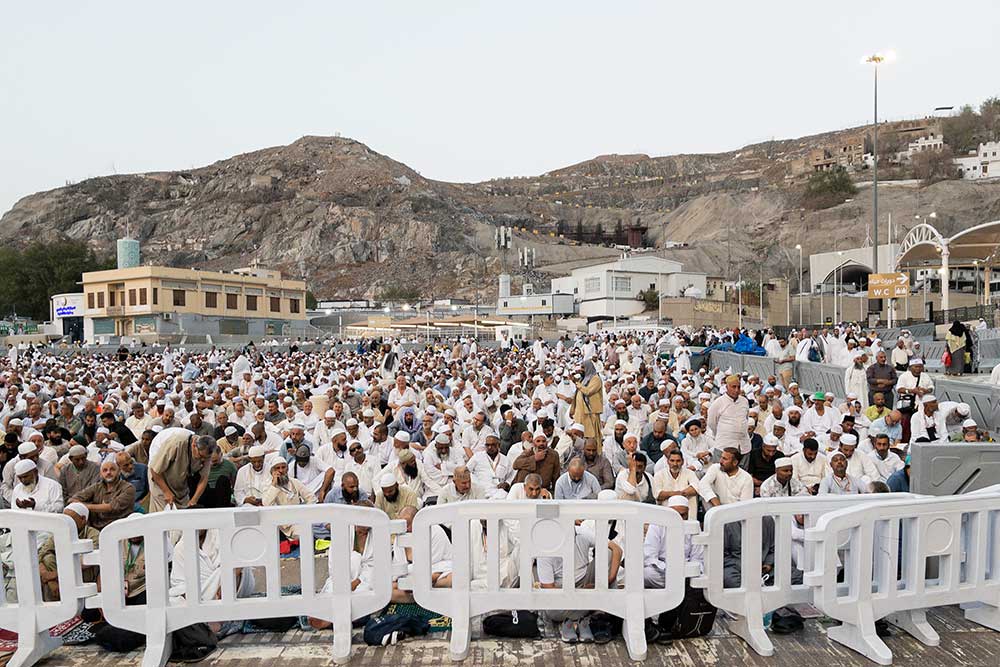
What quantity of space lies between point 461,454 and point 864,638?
4615mm

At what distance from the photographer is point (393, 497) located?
5.39 m

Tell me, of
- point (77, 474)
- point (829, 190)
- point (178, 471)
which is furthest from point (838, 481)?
point (829, 190)

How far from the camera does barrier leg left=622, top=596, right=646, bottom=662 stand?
3.56 metres

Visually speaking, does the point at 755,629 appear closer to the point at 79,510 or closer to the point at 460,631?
the point at 460,631

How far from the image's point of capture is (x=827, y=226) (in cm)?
8469

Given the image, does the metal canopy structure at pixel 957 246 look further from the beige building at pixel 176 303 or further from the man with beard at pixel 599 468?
the beige building at pixel 176 303

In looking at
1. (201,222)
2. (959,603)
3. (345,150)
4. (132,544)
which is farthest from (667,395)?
(345,150)

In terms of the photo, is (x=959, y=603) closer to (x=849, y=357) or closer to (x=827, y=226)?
(x=849, y=357)

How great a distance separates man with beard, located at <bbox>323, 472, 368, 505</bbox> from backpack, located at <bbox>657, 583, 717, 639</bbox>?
2484mm

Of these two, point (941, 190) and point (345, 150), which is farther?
point (345, 150)

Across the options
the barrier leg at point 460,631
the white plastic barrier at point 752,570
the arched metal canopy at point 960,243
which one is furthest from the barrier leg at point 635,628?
the arched metal canopy at point 960,243

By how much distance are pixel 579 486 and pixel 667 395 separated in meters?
6.05

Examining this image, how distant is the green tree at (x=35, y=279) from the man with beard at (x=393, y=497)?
74314 mm

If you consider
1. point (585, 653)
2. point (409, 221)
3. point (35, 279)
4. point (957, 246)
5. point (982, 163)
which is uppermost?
point (982, 163)
